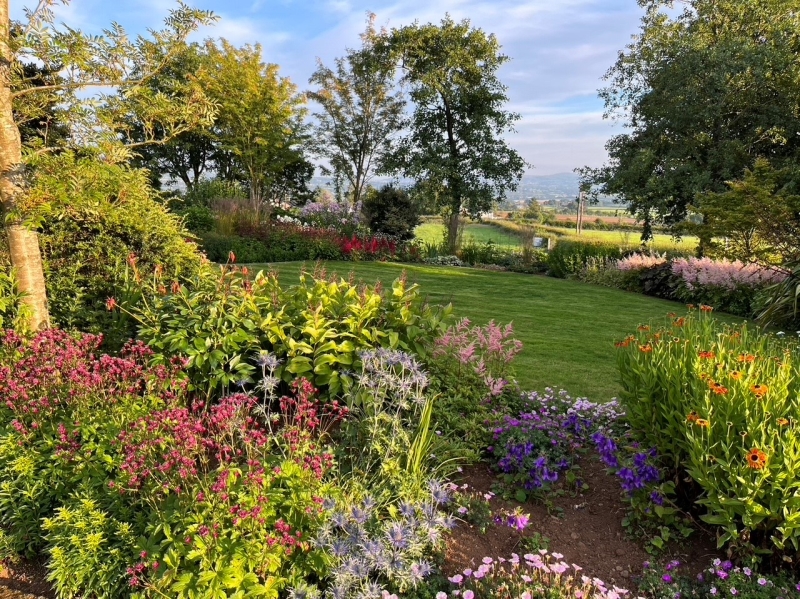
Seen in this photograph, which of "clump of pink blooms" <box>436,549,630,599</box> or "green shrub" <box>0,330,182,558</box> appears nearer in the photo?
"clump of pink blooms" <box>436,549,630,599</box>

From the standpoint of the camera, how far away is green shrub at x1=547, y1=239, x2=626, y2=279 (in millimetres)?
13125

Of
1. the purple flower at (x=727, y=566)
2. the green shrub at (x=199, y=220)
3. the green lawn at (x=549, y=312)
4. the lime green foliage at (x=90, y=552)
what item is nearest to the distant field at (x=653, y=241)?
the green lawn at (x=549, y=312)

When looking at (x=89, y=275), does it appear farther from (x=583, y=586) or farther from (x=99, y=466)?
(x=583, y=586)

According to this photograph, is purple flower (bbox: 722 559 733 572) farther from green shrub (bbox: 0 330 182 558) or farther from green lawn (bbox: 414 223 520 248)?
green lawn (bbox: 414 223 520 248)

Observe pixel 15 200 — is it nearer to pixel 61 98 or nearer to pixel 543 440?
pixel 61 98

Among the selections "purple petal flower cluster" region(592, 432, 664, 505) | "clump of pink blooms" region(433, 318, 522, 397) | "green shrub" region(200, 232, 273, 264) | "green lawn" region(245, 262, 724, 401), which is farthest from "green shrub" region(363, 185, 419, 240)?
"purple petal flower cluster" region(592, 432, 664, 505)

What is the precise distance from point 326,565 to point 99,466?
1.21 meters

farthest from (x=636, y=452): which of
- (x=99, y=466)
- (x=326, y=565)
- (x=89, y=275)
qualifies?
(x=89, y=275)

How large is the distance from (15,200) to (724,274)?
10.4 meters

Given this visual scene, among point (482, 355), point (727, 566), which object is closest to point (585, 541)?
point (727, 566)

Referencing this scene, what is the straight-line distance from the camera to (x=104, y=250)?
415cm

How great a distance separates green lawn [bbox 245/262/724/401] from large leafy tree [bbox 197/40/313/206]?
10.2 meters

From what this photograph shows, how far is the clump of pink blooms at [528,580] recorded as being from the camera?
1.97m

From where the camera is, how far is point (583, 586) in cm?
207
